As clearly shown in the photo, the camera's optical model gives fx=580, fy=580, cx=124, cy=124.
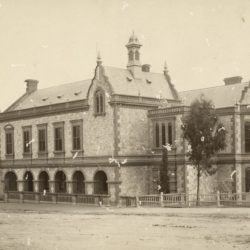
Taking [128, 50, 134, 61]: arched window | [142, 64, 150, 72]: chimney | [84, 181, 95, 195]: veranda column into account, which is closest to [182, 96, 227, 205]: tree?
[84, 181, 95, 195]: veranda column

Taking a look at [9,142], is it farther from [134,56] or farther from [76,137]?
[134,56]

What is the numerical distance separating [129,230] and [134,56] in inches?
1072

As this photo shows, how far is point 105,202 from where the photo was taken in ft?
139

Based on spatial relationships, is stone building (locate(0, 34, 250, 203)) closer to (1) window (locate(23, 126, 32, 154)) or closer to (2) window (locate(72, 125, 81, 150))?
(2) window (locate(72, 125, 81, 150))

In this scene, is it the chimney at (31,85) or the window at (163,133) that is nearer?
the window at (163,133)

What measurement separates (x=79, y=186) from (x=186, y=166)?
10.6 metres

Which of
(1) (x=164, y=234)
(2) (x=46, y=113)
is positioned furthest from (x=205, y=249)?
(2) (x=46, y=113)

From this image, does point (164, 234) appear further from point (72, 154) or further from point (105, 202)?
point (72, 154)

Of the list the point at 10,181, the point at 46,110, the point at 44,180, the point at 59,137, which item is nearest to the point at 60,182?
the point at 44,180

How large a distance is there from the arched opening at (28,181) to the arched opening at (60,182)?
4.08m

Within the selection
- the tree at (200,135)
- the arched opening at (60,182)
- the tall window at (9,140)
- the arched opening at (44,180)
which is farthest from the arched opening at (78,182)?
the tree at (200,135)

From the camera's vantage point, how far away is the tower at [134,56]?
162 feet

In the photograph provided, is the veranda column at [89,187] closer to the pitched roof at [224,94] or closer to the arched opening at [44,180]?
the arched opening at [44,180]

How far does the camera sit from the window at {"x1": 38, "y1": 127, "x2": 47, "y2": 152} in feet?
169
